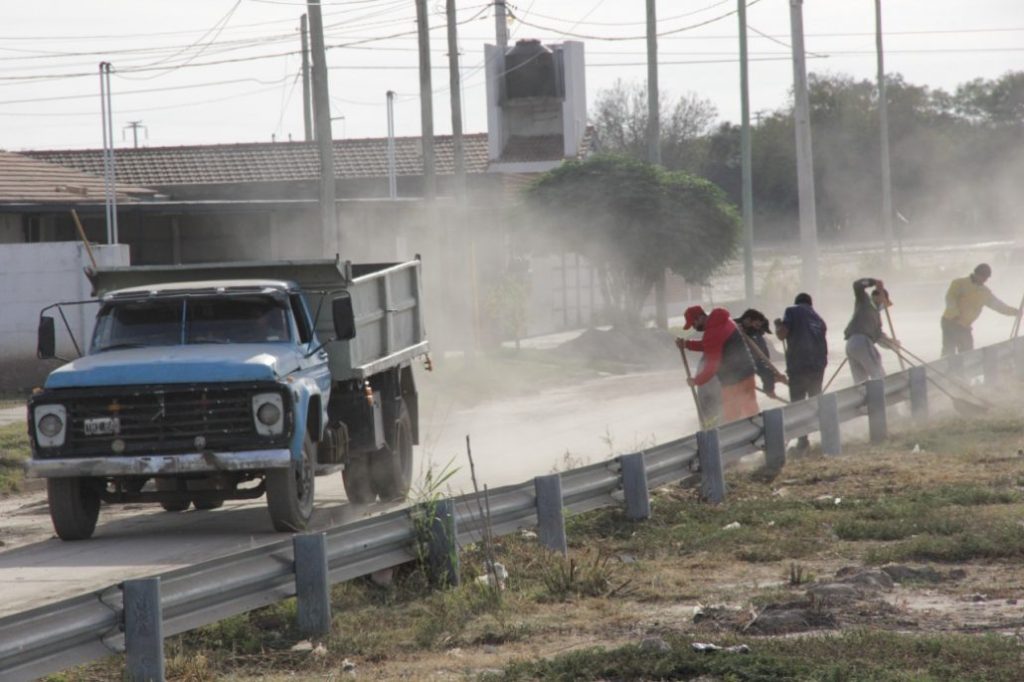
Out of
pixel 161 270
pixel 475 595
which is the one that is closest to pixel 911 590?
pixel 475 595

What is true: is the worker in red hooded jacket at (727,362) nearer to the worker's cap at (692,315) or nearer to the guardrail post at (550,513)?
the worker's cap at (692,315)

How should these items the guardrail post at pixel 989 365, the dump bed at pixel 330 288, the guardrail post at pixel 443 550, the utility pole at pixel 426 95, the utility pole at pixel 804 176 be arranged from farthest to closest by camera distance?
the utility pole at pixel 804 176 < the utility pole at pixel 426 95 < the guardrail post at pixel 989 365 < the dump bed at pixel 330 288 < the guardrail post at pixel 443 550

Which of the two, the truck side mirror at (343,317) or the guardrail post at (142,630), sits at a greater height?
the truck side mirror at (343,317)

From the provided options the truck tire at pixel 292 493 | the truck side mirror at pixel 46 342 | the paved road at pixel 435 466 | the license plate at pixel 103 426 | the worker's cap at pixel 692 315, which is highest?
the truck side mirror at pixel 46 342

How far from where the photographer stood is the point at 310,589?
8.80 meters

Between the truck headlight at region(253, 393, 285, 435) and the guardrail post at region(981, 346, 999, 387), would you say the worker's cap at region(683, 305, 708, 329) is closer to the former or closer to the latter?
the truck headlight at region(253, 393, 285, 435)

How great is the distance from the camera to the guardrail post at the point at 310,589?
8797mm

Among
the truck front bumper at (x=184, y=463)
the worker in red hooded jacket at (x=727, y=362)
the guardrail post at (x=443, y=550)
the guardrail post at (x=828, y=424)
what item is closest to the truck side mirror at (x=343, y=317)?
the truck front bumper at (x=184, y=463)

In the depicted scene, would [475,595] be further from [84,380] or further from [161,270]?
[161,270]

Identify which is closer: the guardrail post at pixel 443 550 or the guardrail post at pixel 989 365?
the guardrail post at pixel 443 550

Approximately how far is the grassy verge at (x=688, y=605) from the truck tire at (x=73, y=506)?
12.4ft

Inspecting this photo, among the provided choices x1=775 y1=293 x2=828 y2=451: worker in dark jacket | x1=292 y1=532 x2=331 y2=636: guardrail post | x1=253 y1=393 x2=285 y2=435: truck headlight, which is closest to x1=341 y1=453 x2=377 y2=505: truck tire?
x1=253 y1=393 x2=285 y2=435: truck headlight

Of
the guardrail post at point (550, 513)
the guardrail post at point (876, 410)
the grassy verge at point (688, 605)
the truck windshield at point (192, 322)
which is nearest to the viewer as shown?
the grassy verge at point (688, 605)

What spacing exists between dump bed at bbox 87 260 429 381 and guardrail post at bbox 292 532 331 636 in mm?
4930
